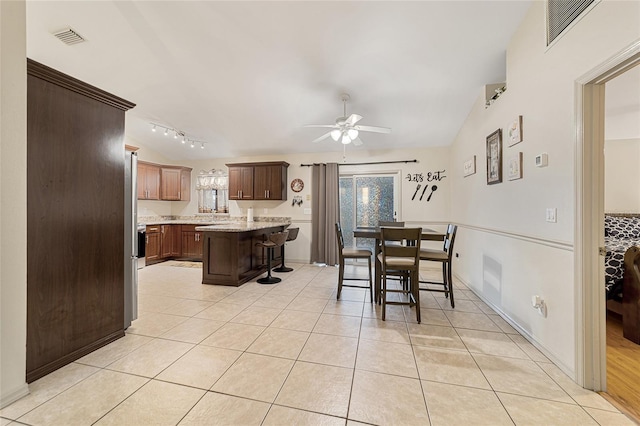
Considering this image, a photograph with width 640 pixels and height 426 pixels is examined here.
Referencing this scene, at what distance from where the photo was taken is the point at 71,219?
1.83 metres

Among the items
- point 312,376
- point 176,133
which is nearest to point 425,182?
point 312,376

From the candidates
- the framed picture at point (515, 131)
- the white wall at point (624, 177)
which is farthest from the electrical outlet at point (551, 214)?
the white wall at point (624, 177)

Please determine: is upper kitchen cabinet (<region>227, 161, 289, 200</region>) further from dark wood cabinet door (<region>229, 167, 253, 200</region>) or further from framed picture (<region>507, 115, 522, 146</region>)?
framed picture (<region>507, 115, 522, 146</region>)

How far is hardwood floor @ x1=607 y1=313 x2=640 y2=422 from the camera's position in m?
1.48

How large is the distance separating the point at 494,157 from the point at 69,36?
5190 millimetres

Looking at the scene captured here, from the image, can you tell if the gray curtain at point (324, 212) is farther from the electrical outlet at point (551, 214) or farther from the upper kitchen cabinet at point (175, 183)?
the electrical outlet at point (551, 214)

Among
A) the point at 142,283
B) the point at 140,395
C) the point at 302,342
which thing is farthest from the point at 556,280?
the point at 142,283

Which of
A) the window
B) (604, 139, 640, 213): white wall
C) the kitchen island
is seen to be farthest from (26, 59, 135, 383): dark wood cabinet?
(604, 139, 640, 213): white wall

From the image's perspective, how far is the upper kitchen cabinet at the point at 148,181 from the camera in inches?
213

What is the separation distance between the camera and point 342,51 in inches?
110

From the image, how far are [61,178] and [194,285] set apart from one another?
249 cm

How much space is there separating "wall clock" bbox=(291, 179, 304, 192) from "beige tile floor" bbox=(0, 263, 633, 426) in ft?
10.8

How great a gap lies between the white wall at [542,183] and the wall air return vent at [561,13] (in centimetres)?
7

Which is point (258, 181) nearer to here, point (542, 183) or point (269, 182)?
point (269, 182)
